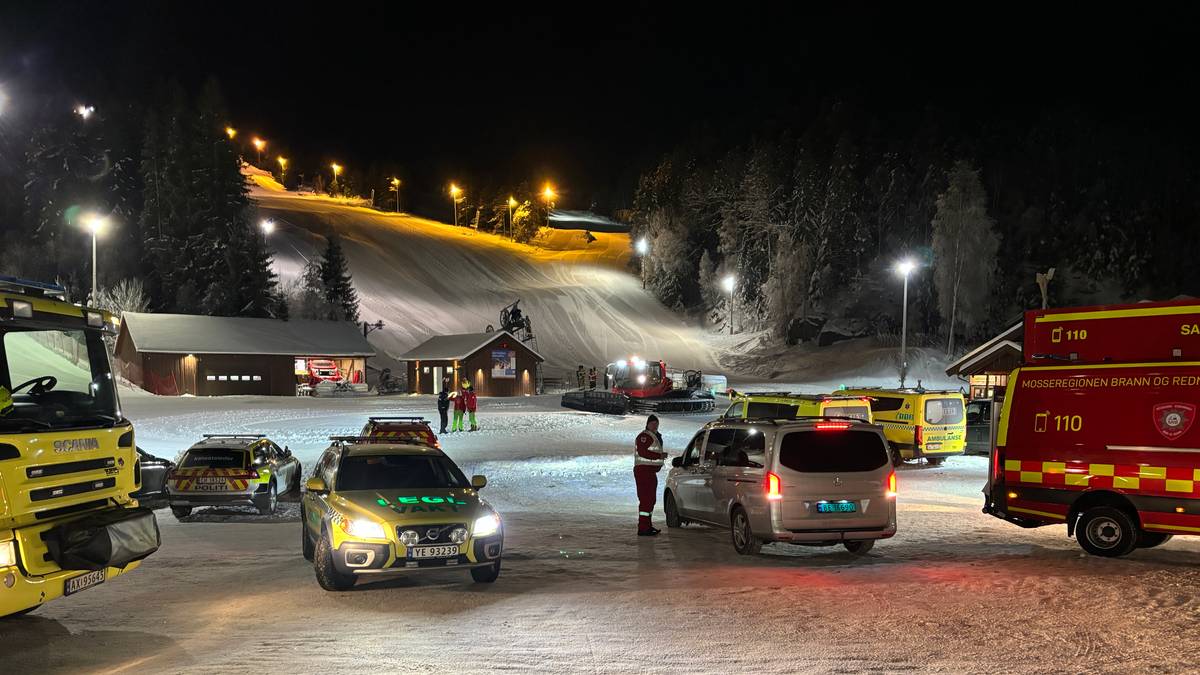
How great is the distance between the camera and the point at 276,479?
54.0ft

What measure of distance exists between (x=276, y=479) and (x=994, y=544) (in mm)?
11990

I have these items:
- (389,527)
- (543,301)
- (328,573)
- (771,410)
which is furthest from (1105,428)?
(543,301)

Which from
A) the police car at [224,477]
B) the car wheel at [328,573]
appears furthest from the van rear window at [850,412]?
the car wheel at [328,573]

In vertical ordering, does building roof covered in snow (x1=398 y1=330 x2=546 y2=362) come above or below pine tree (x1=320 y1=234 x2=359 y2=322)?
below

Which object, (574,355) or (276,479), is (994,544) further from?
(574,355)

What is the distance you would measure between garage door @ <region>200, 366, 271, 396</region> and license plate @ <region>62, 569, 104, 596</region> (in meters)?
50.5

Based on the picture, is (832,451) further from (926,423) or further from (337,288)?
(337,288)

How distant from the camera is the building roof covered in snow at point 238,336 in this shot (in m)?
53.6

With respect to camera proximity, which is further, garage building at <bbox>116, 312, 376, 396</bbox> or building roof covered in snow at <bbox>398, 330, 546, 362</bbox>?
building roof covered in snow at <bbox>398, 330, 546, 362</bbox>

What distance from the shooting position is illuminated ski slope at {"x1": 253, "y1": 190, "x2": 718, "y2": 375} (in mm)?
78625

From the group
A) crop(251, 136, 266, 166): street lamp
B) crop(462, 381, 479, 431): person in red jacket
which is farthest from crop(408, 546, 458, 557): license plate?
crop(251, 136, 266, 166): street lamp

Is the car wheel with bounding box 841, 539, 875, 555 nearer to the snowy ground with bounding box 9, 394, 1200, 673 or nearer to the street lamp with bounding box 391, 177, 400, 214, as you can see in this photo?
the snowy ground with bounding box 9, 394, 1200, 673

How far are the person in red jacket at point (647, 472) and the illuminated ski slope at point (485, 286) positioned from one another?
59.4 m

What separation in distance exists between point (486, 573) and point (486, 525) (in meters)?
0.54
